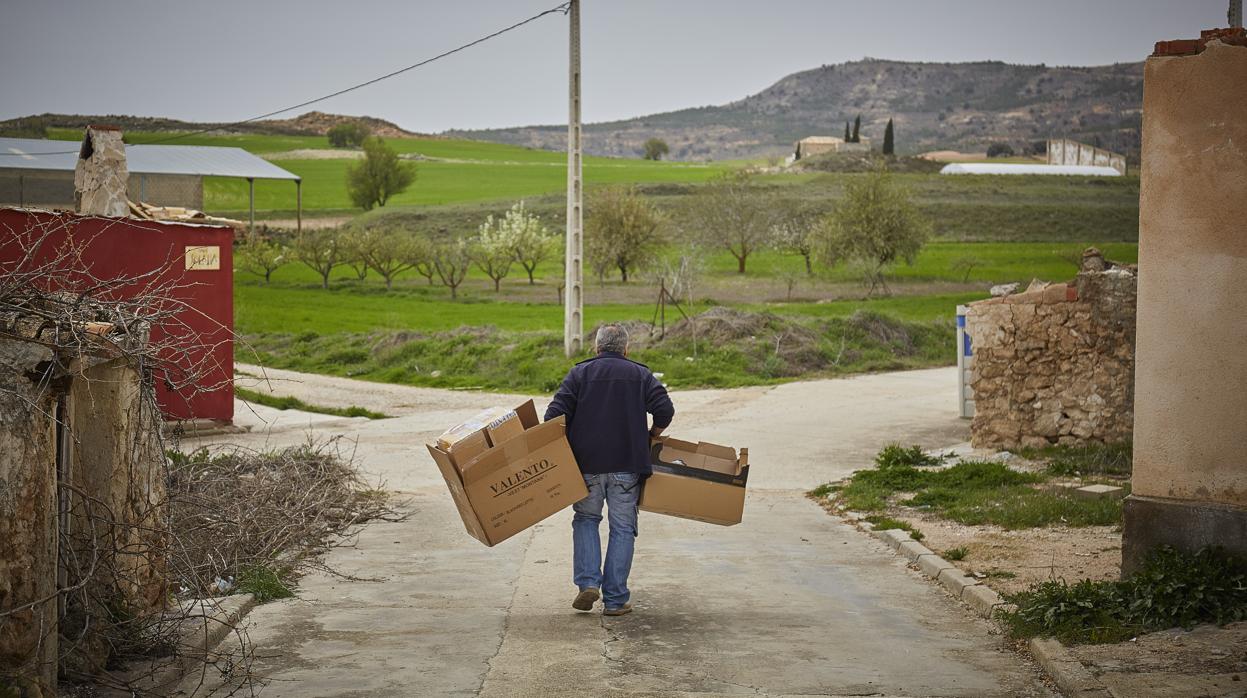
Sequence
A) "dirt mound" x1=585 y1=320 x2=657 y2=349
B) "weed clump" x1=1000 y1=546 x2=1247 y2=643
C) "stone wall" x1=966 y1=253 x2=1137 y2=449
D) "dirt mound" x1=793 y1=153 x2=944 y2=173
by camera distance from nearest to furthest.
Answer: "weed clump" x1=1000 y1=546 x2=1247 y2=643 < "stone wall" x1=966 y1=253 x2=1137 y2=449 < "dirt mound" x1=585 y1=320 x2=657 y2=349 < "dirt mound" x1=793 y1=153 x2=944 y2=173

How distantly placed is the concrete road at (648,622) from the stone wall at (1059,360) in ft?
10.3

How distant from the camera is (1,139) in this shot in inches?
1703

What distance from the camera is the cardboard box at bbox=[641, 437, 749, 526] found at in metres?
8.47

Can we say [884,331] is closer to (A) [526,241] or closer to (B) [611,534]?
(B) [611,534]

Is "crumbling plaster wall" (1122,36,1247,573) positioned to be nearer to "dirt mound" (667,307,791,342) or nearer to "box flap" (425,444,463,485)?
"box flap" (425,444,463,485)

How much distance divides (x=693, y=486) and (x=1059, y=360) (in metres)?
7.80

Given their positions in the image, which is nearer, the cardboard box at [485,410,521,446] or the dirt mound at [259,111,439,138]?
the cardboard box at [485,410,521,446]

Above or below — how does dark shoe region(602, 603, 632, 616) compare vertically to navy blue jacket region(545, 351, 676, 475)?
below

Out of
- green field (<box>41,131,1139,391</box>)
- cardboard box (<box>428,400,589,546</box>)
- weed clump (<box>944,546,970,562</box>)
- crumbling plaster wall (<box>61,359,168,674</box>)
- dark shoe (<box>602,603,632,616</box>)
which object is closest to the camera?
crumbling plaster wall (<box>61,359,168,674</box>)

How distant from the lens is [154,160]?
156ft

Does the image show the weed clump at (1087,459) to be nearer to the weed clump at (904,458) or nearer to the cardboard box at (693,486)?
the weed clump at (904,458)

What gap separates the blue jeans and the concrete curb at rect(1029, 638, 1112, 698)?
2.64 meters

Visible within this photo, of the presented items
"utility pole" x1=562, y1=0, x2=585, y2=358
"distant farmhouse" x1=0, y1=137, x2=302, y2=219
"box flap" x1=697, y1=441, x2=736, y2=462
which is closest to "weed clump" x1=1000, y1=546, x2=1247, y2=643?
"box flap" x1=697, y1=441, x2=736, y2=462

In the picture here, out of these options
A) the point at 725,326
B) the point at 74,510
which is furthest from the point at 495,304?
the point at 74,510
